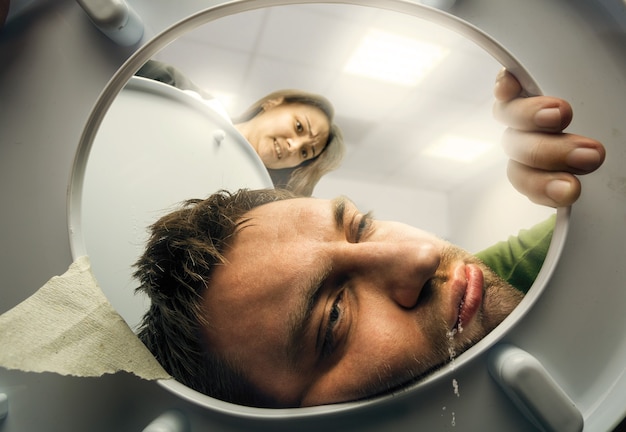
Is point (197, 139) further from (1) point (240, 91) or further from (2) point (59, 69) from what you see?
(2) point (59, 69)

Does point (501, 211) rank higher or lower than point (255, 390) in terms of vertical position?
higher

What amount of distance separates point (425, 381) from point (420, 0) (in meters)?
0.35

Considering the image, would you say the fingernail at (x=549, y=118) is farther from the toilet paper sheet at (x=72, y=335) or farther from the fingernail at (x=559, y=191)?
the toilet paper sheet at (x=72, y=335)

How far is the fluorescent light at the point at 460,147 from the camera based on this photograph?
0.43m

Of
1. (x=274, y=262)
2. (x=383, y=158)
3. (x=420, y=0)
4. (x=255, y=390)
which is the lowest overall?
(x=255, y=390)

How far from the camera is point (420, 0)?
1.46 ft

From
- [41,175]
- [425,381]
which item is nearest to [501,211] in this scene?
[425,381]

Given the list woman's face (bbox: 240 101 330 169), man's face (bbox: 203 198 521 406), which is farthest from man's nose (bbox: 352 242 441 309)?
woman's face (bbox: 240 101 330 169)

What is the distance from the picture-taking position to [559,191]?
423 millimetres

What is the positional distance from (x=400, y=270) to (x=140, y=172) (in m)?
0.25

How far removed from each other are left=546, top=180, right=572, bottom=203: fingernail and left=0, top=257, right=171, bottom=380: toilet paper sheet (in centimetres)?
38

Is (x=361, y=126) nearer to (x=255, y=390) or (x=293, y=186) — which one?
(x=293, y=186)

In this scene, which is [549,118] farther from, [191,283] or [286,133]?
[191,283]

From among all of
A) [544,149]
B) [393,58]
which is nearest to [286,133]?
[393,58]
